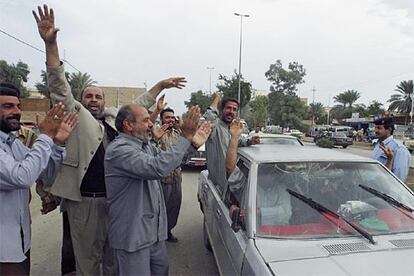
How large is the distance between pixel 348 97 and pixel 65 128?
85.0 m

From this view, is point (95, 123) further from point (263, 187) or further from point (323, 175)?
point (323, 175)

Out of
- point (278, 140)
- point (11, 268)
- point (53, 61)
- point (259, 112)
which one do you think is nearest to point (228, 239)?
point (11, 268)

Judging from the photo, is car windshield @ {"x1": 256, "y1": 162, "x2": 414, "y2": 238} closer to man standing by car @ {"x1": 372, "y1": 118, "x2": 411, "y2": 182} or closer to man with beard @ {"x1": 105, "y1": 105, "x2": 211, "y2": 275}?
man with beard @ {"x1": 105, "y1": 105, "x2": 211, "y2": 275}

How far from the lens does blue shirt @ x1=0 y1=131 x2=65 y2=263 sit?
2.01 metres

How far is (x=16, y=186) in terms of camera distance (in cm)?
204

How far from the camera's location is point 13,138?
234 centimetres

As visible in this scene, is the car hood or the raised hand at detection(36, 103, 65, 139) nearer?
the car hood

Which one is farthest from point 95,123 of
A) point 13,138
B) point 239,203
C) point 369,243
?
point 369,243

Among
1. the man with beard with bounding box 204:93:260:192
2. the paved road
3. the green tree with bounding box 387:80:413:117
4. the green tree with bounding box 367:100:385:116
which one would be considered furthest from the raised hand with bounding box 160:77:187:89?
the green tree with bounding box 367:100:385:116

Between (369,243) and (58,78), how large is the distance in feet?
8.39

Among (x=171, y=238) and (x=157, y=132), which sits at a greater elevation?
(x=157, y=132)

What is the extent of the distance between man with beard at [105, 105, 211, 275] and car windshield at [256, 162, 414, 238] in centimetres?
71

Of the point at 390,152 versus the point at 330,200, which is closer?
the point at 330,200

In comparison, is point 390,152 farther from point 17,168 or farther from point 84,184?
point 17,168
